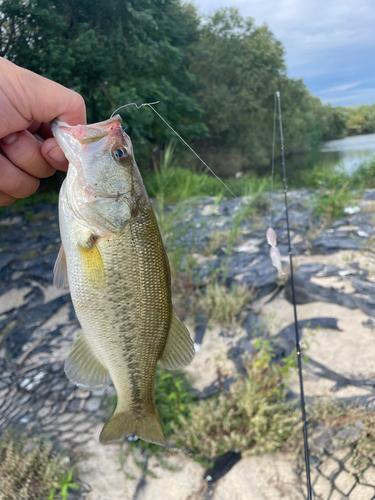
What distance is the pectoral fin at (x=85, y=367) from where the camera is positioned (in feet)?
4.15

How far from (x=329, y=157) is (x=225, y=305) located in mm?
23590

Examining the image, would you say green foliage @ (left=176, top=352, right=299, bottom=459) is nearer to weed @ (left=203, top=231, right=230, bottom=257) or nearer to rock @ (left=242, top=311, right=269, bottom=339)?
rock @ (left=242, top=311, right=269, bottom=339)

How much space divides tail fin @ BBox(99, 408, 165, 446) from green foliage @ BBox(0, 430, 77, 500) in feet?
3.70

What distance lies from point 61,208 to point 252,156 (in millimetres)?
19583

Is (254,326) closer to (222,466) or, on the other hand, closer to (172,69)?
(222,466)

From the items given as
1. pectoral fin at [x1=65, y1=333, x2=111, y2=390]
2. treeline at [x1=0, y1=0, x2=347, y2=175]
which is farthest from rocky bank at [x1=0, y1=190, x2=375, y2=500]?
treeline at [x1=0, y1=0, x2=347, y2=175]

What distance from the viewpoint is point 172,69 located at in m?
11.2

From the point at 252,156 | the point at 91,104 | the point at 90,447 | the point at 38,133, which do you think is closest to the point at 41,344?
the point at 90,447

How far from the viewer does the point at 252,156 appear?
19578 millimetres

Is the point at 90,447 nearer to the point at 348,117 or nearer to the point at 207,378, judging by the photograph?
the point at 207,378

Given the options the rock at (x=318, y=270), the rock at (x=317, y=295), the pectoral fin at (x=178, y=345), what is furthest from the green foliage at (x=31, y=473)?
the rock at (x=318, y=270)

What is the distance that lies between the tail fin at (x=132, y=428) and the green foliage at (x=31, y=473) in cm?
113

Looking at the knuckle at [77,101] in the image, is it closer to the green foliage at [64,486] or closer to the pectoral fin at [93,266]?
the pectoral fin at [93,266]

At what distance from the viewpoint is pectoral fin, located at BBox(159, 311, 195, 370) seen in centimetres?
126
